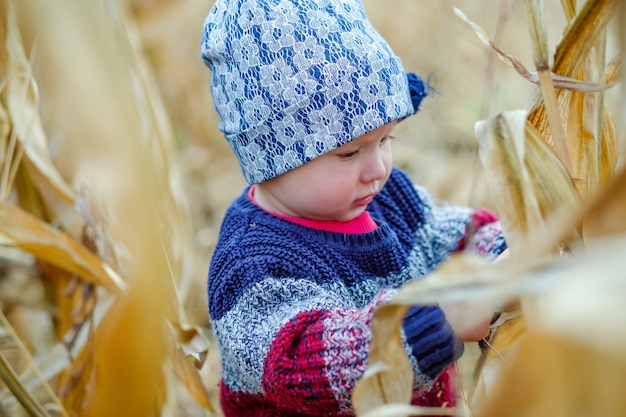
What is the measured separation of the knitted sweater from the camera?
3.02 feet

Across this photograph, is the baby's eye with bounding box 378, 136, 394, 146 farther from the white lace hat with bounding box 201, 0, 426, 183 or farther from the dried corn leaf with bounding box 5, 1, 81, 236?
the dried corn leaf with bounding box 5, 1, 81, 236

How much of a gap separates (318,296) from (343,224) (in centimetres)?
18

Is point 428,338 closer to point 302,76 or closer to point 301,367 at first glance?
point 301,367

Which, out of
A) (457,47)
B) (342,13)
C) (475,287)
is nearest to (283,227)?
(342,13)

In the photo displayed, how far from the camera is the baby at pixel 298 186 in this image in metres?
1.01

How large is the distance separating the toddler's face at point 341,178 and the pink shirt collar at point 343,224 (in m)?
0.02

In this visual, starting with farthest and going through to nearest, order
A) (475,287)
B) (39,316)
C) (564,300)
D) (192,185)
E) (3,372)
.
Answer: (192,185) < (39,316) < (3,372) < (475,287) < (564,300)

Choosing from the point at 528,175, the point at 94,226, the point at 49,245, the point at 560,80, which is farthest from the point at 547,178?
the point at 94,226

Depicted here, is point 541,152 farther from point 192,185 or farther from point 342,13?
point 192,185

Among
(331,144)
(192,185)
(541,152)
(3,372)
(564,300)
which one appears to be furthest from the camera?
(192,185)

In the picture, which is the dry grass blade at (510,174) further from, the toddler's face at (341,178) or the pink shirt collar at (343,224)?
the pink shirt collar at (343,224)

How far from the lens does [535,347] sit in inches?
20.9

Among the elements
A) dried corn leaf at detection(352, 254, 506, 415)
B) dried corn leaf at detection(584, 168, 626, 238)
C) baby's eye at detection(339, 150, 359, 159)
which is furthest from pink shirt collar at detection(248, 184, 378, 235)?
dried corn leaf at detection(584, 168, 626, 238)

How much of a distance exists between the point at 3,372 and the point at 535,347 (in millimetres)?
710
